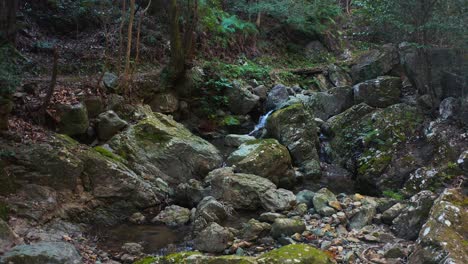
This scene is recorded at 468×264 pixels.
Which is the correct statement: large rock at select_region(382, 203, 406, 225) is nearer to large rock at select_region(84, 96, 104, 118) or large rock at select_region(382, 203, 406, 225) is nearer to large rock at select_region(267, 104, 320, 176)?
large rock at select_region(267, 104, 320, 176)

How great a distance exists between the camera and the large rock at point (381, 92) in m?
10.5

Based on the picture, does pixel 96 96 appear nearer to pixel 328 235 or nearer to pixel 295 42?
pixel 328 235

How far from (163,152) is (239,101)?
4424mm

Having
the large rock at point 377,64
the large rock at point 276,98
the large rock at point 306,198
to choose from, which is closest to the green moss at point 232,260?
the large rock at point 306,198

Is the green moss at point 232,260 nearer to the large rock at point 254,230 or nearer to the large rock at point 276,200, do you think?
the large rock at point 254,230

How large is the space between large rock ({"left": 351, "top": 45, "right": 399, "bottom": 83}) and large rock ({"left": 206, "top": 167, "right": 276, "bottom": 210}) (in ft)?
22.5

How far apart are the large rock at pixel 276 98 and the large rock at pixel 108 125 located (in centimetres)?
555

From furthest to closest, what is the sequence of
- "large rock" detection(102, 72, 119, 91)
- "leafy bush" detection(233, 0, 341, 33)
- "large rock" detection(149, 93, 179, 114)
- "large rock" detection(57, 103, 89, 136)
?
"leafy bush" detection(233, 0, 341, 33)
"large rock" detection(149, 93, 179, 114)
"large rock" detection(102, 72, 119, 91)
"large rock" detection(57, 103, 89, 136)

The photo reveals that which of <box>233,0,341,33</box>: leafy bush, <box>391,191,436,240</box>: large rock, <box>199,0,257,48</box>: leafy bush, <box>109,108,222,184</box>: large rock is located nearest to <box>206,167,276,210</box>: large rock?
<box>109,108,222,184</box>: large rock

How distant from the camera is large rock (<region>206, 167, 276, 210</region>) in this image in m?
6.93

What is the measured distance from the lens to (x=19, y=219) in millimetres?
5188

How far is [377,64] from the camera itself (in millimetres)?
12344

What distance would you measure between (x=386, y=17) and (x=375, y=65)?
3.23 meters

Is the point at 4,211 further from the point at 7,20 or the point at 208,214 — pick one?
the point at 7,20
